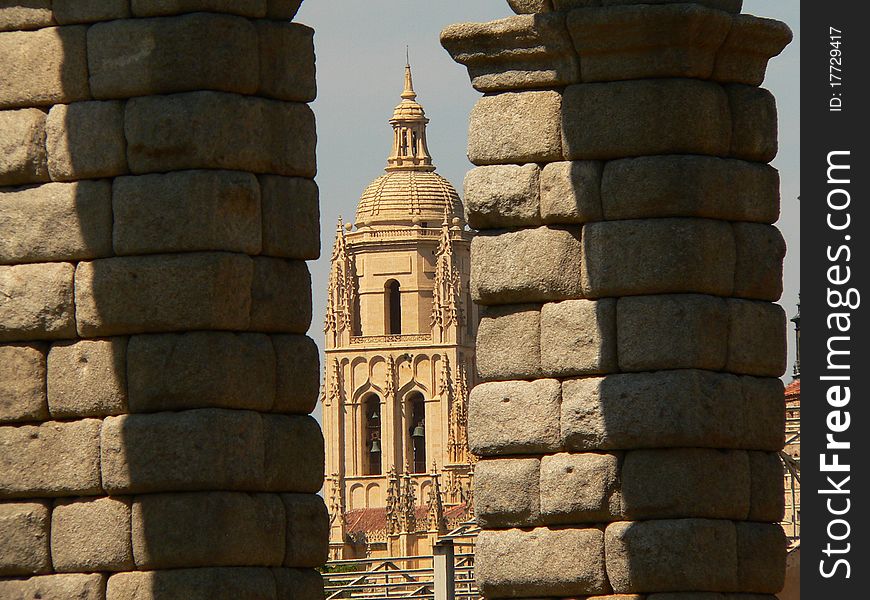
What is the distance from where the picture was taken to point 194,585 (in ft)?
35.2

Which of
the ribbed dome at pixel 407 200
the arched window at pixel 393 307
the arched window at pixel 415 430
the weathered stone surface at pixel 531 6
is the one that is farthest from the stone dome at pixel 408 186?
the weathered stone surface at pixel 531 6

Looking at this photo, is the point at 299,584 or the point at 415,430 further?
the point at 415,430

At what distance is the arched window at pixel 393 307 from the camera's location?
358 ft

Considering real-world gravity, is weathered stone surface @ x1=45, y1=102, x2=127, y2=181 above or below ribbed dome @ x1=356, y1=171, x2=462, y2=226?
below

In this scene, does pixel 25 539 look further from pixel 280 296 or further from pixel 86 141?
pixel 86 141

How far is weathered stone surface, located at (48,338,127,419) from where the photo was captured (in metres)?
10.9

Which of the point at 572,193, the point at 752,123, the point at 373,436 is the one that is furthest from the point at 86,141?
the point at 373,436

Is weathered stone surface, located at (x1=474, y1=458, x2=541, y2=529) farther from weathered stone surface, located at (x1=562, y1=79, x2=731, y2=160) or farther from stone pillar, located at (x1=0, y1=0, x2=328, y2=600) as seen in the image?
weathered stone surface, located at (x1=562, y1=79, x2=731, y2=160)

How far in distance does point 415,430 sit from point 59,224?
95196mm

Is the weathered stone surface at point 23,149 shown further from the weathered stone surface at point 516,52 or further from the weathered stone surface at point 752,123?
the weathered stone surface at point 752,123

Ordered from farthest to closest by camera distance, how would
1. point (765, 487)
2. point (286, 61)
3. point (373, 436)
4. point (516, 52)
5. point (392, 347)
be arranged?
point (373, 436) → point (392, 347) → point (516, 52) → point (765, 487) → point (286, 61)

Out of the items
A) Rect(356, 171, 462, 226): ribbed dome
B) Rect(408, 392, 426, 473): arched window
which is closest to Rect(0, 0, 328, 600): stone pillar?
Rect(408, 392, 426, 473): arched window

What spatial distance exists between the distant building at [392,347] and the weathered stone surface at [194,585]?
297 ft

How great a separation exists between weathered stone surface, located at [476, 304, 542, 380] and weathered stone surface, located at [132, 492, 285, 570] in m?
1.65
